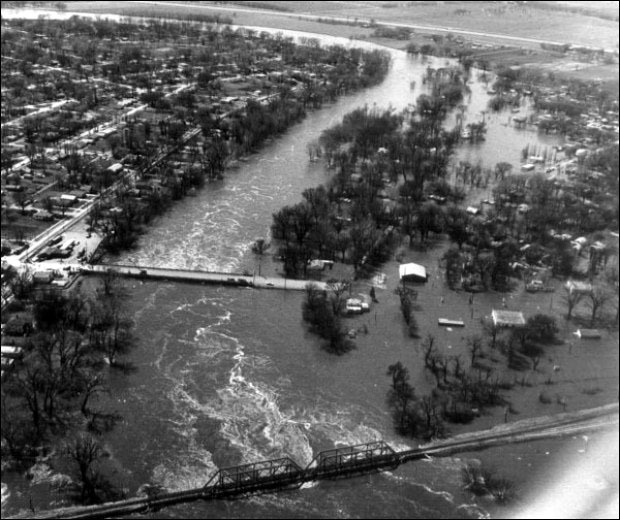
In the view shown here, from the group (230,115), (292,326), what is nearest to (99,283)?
(292,326)

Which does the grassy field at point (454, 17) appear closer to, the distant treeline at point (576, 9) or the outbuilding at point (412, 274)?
the distant treeline at point (576, 9)

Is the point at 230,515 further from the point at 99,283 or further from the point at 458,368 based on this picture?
the point at 99,283

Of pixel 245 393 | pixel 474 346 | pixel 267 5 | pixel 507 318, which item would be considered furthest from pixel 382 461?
pixel 267 5

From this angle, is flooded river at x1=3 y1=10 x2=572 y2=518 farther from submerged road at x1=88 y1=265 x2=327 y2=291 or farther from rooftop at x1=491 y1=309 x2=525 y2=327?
rooftop at x1=491 y1=309 x2=525 y2=327

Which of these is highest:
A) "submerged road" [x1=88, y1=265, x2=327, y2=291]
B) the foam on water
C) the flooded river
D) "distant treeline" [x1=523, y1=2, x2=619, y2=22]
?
"distant treeline" [x1=523, y1=2, x2=619, y2=22]

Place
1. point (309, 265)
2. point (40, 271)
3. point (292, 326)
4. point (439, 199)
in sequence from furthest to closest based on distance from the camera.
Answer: point (439, 199) → point (309, 265) → point (40, 271) → point (292, 326)

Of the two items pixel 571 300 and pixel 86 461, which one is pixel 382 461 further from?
pixel 571 300

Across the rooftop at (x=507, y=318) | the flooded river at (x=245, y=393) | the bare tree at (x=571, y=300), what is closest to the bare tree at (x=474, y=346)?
the rooftop at (x=507, y=318)

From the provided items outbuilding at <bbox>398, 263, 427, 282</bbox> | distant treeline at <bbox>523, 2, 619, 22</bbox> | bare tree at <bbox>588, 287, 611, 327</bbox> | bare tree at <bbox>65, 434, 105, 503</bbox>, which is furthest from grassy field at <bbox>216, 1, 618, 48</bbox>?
bare tree at <bbox>65, 434, 105, 503</bbox>
